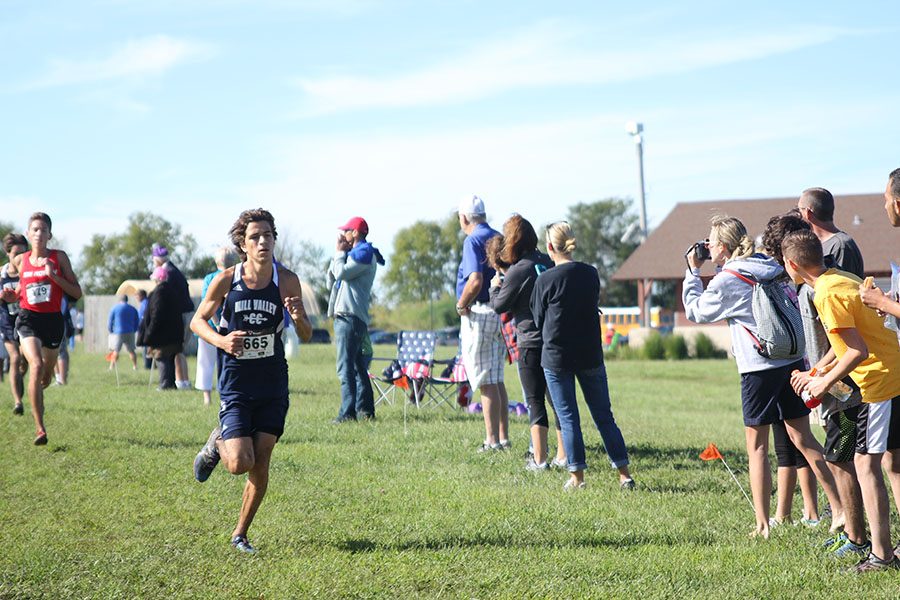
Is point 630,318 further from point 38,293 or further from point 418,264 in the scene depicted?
point 38,293

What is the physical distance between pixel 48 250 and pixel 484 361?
436 cm

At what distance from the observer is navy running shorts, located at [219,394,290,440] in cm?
631

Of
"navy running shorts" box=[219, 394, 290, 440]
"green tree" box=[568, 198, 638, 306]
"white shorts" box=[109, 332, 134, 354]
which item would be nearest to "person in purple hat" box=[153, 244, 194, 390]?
"white shorts" box=[109, 332, 134, 354]

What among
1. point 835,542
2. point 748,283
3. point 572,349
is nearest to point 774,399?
point 748,283

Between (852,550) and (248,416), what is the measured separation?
11.6 feet

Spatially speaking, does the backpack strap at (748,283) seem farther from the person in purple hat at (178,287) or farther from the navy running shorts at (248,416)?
the person in purple hat at (178,287)

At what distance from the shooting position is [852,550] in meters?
5.94

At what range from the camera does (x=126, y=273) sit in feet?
249

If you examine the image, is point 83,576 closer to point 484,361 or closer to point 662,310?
point 484,361

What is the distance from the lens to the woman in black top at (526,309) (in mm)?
9328

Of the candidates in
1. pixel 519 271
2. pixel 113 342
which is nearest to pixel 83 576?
pixel 519 271

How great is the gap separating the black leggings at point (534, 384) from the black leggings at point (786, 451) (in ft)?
8.85

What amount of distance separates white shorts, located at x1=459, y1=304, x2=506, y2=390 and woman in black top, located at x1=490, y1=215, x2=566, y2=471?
3.08 feet

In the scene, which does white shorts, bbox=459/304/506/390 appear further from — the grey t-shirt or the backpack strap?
the grey t-shirt
